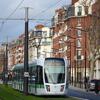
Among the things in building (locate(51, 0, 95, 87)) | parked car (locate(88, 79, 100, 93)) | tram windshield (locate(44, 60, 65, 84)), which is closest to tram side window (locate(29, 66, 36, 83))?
tram windshield (locate(44, 60, 65, 84))

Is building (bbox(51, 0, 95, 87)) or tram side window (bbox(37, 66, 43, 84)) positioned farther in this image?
building (bbox(51, 0, 95, 87))

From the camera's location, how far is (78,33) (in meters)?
133

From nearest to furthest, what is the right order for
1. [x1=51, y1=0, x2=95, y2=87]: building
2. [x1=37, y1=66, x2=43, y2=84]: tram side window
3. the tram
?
1. the tram
2. [x1=37, y1=66, x2=43, y2=84]: tram side window
3. [x1=51, y1=0, x2=95, y2=87]: building

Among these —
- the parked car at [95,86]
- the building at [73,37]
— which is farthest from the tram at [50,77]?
the building at [73,37]

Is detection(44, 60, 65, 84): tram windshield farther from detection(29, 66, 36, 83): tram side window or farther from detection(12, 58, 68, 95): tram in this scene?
detection(29, 66, 36, 83): tram side window

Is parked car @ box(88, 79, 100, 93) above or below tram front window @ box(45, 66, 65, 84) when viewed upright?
below

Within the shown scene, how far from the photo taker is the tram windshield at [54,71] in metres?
41.3

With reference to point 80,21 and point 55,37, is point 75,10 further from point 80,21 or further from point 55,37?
point 55,37

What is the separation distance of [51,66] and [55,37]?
4653 inches

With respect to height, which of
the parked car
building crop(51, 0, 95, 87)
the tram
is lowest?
the parked car

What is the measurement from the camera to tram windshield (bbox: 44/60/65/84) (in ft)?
136

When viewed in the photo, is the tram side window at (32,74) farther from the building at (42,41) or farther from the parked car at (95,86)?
the building at (42,41)

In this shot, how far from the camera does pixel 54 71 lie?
41500 mm

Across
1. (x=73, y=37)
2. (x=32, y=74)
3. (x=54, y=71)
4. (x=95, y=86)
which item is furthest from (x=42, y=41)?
(x=54, y=71)
